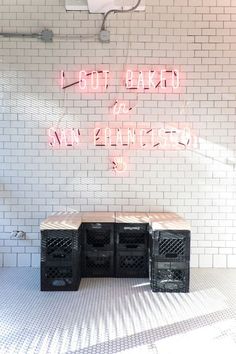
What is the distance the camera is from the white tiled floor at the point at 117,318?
8.33 feet

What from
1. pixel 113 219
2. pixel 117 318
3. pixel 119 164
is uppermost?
→ pixel 119 164

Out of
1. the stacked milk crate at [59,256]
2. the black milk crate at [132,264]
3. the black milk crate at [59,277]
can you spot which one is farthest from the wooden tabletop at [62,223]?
the black milk crate at [132,264]

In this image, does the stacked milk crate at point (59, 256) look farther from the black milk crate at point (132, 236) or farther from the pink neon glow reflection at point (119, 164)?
the pink neon glow reflection at point (119, 164)

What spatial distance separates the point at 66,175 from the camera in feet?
14.4

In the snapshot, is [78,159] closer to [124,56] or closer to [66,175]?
[66,175]

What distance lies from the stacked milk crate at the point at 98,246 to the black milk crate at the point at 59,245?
→ 0.33 meters

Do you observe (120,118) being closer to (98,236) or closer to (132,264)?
(98,236)

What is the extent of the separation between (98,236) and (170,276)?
886 mm

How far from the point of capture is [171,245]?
3.62m

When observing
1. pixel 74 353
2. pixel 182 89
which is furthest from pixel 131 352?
pixel 182 89

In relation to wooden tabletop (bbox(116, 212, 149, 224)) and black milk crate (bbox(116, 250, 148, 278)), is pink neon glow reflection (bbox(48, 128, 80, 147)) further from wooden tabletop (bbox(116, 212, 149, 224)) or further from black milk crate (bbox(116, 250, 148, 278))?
black milk crate (bbox(116, 250, 148, 278))

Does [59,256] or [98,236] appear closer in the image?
[59,256]

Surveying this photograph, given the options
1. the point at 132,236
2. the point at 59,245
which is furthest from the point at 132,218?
the point at 59,245

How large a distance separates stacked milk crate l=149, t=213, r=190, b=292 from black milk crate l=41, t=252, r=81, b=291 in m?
0.78
